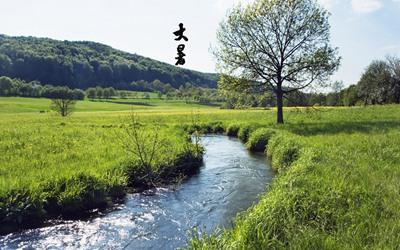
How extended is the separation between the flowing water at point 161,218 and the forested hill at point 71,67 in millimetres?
147550

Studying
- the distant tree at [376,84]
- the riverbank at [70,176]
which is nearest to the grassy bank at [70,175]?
the riverbank at [70,176]

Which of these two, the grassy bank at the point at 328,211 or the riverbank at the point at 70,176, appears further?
the riverbank at the point at 70,176

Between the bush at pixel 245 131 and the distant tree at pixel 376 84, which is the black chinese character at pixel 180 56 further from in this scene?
the distant tree at pixel 376 84

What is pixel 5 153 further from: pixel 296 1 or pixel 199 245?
pixel 296 1

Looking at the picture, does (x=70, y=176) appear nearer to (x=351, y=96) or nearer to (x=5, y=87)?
(x=351, y=96)

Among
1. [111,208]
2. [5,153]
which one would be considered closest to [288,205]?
[111,208]

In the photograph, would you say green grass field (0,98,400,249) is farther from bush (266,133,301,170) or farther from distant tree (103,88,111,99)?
distant tree (103,88,111,99)

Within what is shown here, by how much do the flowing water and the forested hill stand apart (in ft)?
484

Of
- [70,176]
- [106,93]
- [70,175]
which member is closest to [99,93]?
[106,93]

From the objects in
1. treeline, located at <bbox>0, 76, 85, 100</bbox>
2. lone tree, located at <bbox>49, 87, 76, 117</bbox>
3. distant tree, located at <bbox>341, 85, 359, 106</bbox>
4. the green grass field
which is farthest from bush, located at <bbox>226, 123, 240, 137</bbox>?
treeline, located at <bbox>0, 76, 85, 100</bbox>

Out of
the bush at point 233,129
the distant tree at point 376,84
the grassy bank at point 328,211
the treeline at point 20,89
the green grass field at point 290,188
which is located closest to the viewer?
the grassy bank at point 328,211

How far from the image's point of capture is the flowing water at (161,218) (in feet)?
28.9

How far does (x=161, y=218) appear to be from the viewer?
418 inches

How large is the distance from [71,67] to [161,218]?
157633 mm
